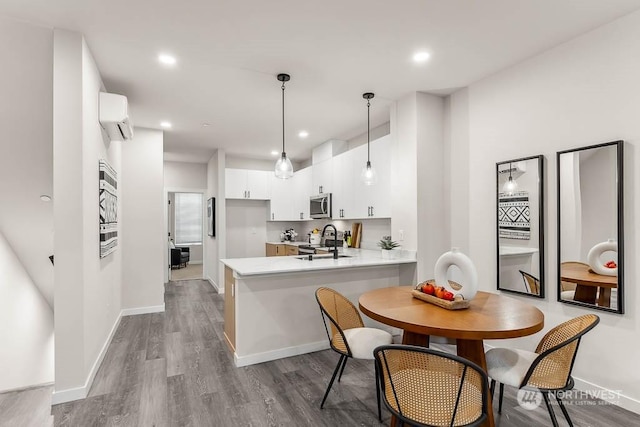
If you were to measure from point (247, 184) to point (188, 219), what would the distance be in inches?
183

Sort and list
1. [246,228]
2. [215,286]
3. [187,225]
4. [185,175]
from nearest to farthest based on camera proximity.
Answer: [215,286] < [246,228] < [185,175] < [187,225]

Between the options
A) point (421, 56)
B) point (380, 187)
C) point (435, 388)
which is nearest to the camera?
point (435, 388)

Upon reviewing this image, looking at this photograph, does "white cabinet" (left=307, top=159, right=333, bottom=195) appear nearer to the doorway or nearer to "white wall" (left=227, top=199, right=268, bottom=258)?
"white wall" (left=227, top=199, right=268, bottom=258)

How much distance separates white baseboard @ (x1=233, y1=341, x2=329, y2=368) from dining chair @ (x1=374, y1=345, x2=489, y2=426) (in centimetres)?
183

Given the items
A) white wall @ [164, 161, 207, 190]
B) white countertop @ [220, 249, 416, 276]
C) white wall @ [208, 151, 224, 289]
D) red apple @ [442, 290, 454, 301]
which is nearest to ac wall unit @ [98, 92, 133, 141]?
white countertop @ [220, 249, 416, 276]

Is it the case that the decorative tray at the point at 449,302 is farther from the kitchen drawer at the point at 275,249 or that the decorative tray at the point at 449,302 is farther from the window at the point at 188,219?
the window at the point at 188,219

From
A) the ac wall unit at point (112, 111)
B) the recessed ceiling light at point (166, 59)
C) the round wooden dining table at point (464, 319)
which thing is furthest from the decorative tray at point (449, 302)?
the ac wall unit at point (112, 111)

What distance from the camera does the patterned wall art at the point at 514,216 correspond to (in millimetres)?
2910

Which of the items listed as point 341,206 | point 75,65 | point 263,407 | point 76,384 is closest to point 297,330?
point 263,407

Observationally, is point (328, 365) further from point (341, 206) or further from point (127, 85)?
point (127, 85)

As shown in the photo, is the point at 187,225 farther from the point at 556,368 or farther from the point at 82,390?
the point at 556,368

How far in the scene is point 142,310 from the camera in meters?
4.70

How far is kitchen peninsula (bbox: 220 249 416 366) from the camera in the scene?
3055 mm

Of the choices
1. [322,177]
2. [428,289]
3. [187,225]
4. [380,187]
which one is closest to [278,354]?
[428,289]
